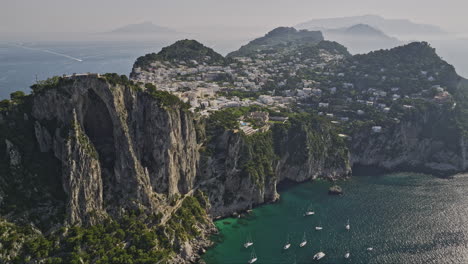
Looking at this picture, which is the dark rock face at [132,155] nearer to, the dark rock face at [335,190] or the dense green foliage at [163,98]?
the dense green foliage at [163,98]

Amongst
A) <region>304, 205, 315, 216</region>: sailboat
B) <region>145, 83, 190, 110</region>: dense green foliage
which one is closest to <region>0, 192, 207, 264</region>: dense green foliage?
<region>145, 83, 190, 110</region>: dense green foliage

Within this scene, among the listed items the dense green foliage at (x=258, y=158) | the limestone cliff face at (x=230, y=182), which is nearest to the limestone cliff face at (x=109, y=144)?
the limestone cliff face at (x=230, y=182)

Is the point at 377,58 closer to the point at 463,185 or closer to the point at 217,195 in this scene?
the point at 463,185

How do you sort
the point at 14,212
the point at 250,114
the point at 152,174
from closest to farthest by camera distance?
the point at 14,212, the point at 152,174, the point at 250,114

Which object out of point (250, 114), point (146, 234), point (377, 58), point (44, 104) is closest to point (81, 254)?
point (146, 234)

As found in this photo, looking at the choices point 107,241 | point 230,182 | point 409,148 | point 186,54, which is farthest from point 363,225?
point 186,54

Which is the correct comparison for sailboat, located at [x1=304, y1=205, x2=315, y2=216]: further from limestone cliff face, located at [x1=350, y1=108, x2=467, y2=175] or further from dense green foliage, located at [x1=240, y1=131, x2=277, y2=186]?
limestone cliff face, located at [x1=350, y1=108, x2=467, y2=175]
